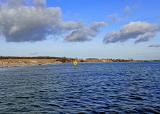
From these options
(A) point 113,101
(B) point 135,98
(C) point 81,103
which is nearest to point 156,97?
(B) point 135,98

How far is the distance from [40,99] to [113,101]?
8518mm

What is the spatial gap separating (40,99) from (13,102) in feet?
12.0

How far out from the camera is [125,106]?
31.1 metres

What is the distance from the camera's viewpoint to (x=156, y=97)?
37.0 m

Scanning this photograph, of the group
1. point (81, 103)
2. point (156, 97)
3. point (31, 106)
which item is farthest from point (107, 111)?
point (156, 97)

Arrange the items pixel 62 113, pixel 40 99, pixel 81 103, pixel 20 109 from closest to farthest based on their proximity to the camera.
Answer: pixel 62 113
pixel 20 109
pixel 81 103
pixel 40 99

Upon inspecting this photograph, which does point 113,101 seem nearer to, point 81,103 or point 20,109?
point 81,103

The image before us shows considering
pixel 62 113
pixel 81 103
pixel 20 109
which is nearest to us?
pixel 62 113

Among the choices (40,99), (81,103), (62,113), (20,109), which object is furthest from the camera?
(40,99)

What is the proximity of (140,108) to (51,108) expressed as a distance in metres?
8.43

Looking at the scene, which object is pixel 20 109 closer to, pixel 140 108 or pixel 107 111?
pixel 107 111

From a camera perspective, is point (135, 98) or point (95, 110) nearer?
point (95, 110)

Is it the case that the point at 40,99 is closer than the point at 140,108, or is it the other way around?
the point at 140,108

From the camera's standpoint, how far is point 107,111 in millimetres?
28734
